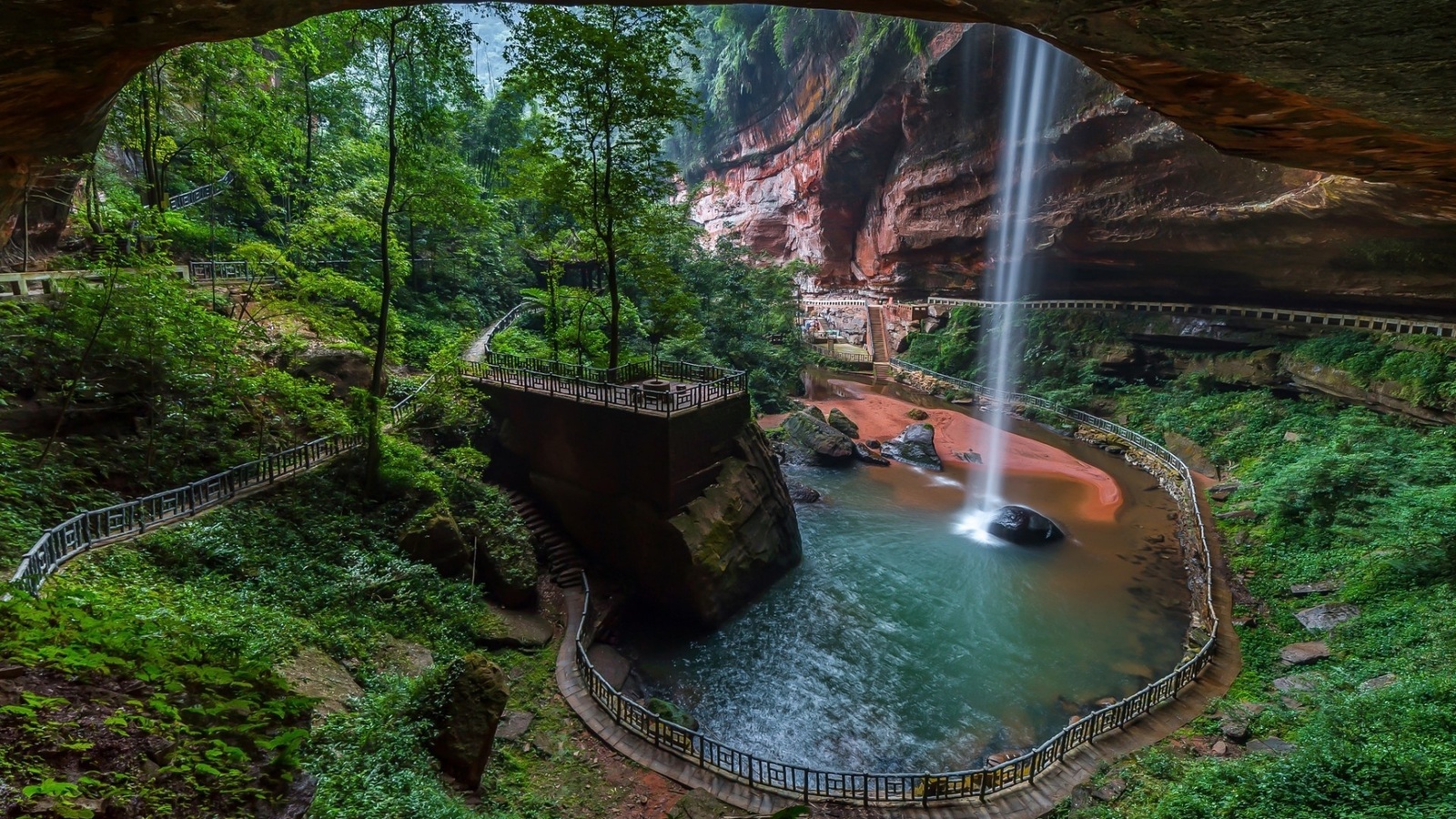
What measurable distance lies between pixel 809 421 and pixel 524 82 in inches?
602

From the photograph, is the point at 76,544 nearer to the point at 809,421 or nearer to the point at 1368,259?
the point at 809,421

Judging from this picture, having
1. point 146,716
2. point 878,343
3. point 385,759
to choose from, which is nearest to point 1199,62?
point 146,716

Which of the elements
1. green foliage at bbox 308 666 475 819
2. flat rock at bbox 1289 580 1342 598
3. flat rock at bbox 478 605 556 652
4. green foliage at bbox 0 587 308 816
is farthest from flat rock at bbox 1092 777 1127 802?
green foliage at bbox 0 587 308 816

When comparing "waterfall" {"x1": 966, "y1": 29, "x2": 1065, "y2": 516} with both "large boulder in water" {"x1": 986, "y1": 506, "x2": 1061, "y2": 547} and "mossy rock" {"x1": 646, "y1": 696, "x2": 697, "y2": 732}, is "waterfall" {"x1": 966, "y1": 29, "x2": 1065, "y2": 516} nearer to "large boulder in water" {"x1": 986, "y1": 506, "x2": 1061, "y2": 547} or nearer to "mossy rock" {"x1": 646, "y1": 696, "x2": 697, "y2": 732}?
"large boulder in water" {"x1": 986, "y1": 506, "x2": 1061, "y2": 547}

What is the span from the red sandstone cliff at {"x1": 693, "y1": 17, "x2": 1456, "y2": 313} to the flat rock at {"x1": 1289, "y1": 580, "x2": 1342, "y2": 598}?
7306mm

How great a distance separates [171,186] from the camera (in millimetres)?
17656

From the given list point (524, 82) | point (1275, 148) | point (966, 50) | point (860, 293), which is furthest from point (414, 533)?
point (860, 293)

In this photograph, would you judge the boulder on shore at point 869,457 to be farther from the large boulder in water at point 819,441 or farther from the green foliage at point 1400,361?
the green foliage at point 1400,361

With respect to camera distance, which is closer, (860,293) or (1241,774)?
(1241,774)

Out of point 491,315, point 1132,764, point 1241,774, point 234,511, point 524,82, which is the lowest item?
point 1132,764

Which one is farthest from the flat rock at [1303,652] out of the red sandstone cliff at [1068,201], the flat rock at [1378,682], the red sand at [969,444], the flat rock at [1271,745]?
the red sand at [969,444]

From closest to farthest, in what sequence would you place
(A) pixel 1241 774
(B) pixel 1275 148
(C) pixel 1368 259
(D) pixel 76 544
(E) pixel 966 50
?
(B) pixel 1275 148
(A) pixel 1241 774
(D) pixel 76 544
(C) pixel 1368 259
(E) pixel 966 50

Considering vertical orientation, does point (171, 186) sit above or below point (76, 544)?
above

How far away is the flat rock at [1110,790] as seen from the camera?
753 cm
